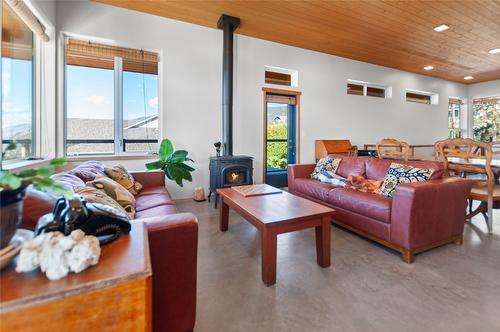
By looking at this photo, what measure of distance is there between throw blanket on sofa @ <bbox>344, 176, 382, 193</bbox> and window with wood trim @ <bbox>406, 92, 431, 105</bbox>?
5542 mm

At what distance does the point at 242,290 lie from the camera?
1767mm

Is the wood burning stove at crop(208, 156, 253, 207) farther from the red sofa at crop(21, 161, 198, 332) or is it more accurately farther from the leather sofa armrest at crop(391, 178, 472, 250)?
A: the red sofa at crop(21, 161, 198, 332)

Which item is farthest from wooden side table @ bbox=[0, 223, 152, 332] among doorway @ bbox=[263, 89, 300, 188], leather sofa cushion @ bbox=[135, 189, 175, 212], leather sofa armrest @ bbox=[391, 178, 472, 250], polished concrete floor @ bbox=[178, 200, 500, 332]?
doorway @ bbox=[263, 89, 300, 188]

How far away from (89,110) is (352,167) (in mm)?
4056

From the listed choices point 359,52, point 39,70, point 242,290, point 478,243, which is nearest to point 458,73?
point 359,52

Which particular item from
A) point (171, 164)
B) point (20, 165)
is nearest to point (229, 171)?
point (171, 164)

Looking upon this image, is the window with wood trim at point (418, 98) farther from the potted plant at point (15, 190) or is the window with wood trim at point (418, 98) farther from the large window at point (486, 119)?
the potted plant at point (15, 190)

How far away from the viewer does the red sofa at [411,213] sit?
2.10m

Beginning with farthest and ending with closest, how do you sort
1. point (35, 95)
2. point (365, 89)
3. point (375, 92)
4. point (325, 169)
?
point (375, 92), point (365, 89), point (325, 169), point (35, 95)

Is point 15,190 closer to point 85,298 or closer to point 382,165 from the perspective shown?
point 85,298

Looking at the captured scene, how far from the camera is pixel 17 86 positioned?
2738mm

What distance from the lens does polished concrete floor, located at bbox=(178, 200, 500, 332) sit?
146 cm

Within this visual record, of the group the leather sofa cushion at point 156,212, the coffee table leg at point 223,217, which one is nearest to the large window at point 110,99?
the coffee table leg at point 223,217

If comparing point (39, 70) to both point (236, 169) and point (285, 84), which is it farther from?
point (285, 84)
